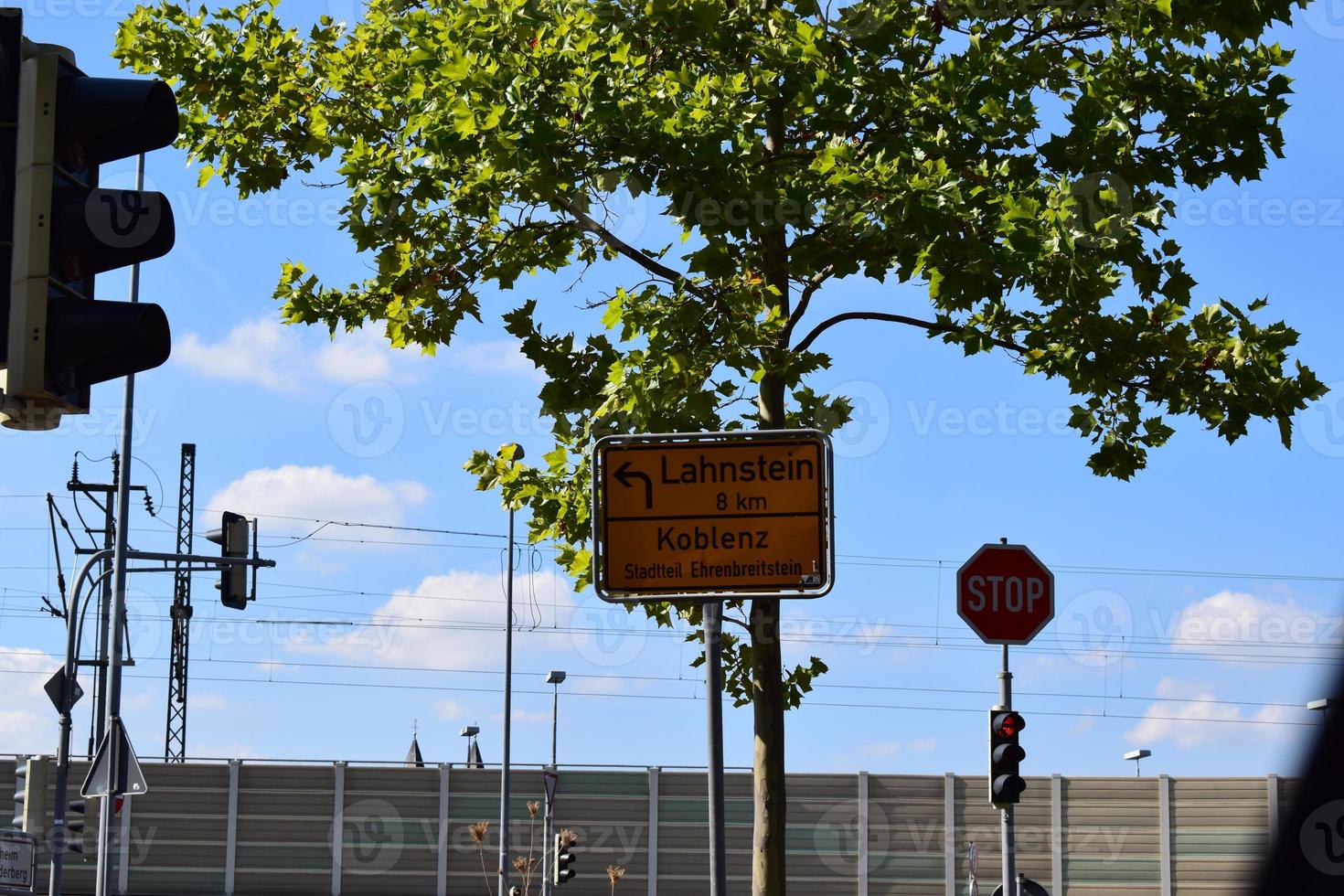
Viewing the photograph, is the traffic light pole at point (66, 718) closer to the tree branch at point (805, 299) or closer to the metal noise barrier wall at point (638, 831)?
the tree branch at point (805, 299)

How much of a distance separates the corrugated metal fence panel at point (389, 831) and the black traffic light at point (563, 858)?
13.4 feet

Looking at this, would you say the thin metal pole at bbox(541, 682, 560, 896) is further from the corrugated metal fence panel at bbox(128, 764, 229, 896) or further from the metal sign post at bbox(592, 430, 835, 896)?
the metal sign post at bbox(592, 430, 835, 896)

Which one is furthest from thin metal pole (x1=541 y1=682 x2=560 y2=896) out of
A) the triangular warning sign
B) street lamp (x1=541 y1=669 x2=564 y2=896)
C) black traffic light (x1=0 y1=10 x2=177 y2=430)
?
black traffic light (x1=0 y1=10 x2=177 y2=430)

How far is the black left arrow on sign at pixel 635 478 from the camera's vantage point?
693 centimetres

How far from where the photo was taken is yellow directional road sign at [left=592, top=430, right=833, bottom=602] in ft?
22.0

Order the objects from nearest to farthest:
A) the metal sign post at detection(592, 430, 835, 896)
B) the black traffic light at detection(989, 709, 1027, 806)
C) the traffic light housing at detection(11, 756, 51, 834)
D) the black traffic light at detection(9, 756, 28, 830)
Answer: the metal sign post at detection(592, 430, 835, 896)
the black traffic light at detection(989, 709, 1027, 806)
the traffic light housing at detection(11, 756, 51, 834)
the black traffic light at detection(9, 756, 28, 830)

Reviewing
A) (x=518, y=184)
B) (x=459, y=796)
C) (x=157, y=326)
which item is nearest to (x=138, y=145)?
(x=157, y=326)

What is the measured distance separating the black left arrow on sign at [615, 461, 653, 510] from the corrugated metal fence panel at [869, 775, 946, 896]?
111 ft

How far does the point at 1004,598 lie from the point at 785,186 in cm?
512

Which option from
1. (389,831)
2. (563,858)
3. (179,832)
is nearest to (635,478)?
(563,858)

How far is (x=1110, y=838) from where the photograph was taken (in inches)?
1569

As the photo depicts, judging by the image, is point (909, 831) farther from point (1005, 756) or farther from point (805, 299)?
point (805, 299)

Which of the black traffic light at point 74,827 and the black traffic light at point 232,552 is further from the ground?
the black traffic light at point 232,552

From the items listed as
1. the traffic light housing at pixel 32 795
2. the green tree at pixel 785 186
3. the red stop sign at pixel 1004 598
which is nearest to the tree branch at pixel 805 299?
the green tree at pixel 785 186
